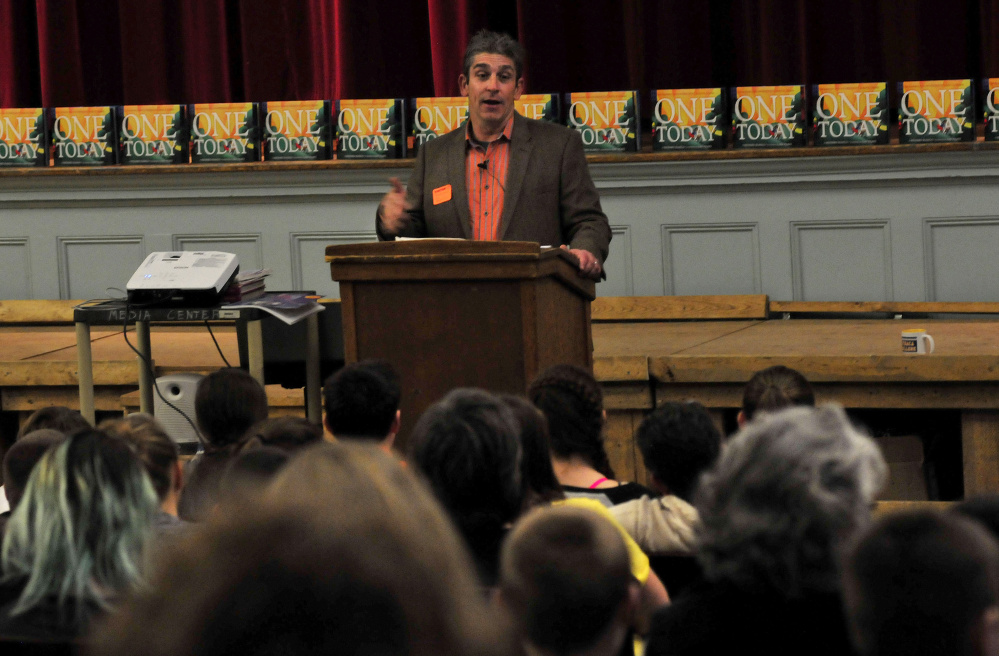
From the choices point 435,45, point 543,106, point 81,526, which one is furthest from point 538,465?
point 435,45

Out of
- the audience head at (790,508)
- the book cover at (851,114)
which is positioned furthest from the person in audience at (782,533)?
the book cover at (851,114)

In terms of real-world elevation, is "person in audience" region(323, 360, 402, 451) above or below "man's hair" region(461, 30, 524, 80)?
below

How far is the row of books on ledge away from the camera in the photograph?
4.99 meters

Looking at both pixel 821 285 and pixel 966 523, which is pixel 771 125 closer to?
pixel 821 285

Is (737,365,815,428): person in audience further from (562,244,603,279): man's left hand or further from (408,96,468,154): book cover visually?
(408,96,468,154): book cover

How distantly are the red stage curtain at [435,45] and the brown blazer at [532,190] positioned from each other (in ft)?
8.50

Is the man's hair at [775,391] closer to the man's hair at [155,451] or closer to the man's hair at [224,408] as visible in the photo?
the man's hair at [224,408]

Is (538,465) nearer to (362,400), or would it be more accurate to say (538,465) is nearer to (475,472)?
(475,472)

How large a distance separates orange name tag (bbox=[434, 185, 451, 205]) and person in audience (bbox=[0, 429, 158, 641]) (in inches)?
73.2

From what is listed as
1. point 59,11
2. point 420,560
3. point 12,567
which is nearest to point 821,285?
point 59,11

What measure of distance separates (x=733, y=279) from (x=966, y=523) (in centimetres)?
428

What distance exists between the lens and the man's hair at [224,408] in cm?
249

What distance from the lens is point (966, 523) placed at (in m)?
1.03

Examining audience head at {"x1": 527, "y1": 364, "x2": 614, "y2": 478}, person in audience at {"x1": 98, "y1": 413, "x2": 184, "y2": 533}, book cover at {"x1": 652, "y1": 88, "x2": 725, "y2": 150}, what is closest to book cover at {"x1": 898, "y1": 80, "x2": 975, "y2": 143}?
book cover at {"x1": 652, "y1": 88, "x2": 725, "y2": 150}
